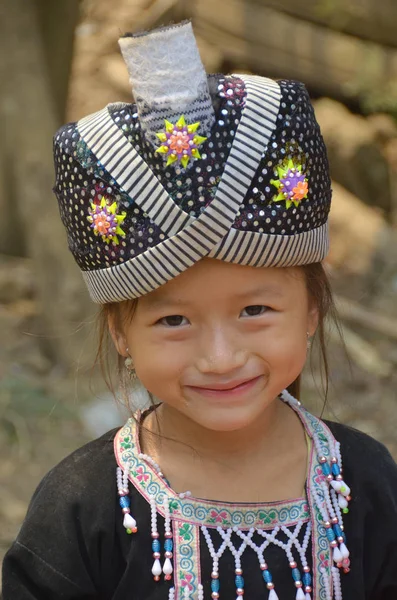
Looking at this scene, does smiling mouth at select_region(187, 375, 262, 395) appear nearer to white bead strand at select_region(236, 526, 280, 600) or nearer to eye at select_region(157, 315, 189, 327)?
eye at select_region(157, 315, 189, 327)

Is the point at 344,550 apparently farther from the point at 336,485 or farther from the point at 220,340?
the point at 220,340

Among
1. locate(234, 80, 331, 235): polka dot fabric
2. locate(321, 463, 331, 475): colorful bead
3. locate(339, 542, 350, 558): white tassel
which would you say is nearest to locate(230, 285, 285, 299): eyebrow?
locate(234, 80, 331, 235): polka dot fabric

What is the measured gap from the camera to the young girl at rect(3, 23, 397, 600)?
166 centimetres

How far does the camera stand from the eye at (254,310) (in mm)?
1744

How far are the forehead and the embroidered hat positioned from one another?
0.10 feet

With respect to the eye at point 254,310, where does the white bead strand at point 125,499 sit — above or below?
below

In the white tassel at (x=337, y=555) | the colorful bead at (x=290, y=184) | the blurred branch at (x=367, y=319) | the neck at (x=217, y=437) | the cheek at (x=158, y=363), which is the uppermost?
the blurred branch at (x=367, y=319)

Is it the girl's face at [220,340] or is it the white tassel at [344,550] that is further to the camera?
the white tassel at [344,550]

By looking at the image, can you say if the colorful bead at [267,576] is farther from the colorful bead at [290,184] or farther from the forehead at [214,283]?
the colorful bead at [290,184]

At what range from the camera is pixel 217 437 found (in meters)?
1.93

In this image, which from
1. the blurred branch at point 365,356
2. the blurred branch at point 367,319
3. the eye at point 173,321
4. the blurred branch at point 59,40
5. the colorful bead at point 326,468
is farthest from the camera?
the blurred branch at point 59,40

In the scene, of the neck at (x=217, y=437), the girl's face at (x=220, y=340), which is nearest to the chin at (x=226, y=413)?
the girl's face at (x=220, y=340)

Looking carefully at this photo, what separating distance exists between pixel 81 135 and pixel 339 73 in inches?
134

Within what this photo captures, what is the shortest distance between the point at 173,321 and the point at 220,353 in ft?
0.40
